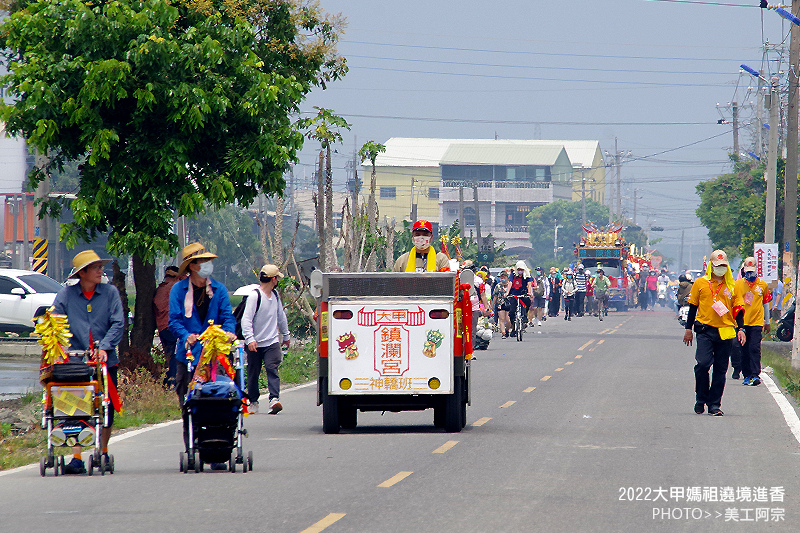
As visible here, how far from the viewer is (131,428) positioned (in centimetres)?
1418

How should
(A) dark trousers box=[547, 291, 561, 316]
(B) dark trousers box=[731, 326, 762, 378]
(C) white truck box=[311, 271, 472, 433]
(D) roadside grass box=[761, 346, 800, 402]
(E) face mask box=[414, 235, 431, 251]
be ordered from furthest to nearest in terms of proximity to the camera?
(A) dark trousers box=[547, 291, 561, 316], (B) dark trousers box=[731, 326, 762, 378], (D) roadside grass box=[761, 346, 800, 402], (E) face mask box=[414, 235, 431, 251], (C) white truck box=[311, 271, 472, 433]

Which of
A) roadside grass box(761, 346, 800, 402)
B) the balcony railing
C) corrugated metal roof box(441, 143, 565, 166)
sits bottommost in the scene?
roadside grass box(761, 346, 800, 402)

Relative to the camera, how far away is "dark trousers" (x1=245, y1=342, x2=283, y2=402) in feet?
51.0

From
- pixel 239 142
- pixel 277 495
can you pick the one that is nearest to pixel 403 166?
pixel 239 142

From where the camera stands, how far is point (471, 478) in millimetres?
10055

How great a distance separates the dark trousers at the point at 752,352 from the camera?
64.1 feet

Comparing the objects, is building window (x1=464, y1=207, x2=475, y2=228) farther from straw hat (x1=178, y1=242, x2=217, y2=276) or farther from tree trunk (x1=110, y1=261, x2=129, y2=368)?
straw hat (x1=178, y1=242, x2=217, y2=276)

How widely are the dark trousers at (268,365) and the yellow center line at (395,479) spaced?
17.9 feet

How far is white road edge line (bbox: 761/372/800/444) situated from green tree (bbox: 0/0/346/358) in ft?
25.1

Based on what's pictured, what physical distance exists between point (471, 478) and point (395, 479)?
2.07 ft

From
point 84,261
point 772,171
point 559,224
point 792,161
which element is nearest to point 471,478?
point 84,261

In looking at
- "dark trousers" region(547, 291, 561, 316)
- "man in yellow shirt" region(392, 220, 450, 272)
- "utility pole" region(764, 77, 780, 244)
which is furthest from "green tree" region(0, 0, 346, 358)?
"dark trousers" region(547, 291, 561, 316)

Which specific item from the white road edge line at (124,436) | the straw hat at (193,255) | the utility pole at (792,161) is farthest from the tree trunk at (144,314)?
the utility pole at (792,161)

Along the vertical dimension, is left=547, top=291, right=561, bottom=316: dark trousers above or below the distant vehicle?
below
